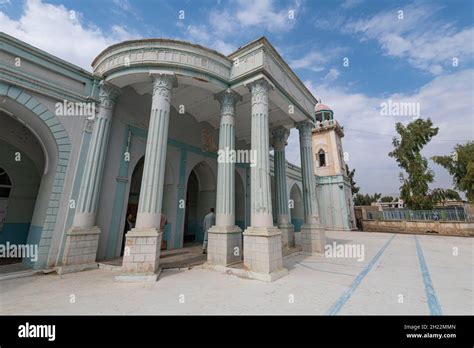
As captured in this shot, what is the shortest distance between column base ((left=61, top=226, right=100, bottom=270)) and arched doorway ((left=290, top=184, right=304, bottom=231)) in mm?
18390

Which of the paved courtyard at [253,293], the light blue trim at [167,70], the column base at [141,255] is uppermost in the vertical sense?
the light blue trim at [167,70]

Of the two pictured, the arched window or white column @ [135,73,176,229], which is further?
the arched window

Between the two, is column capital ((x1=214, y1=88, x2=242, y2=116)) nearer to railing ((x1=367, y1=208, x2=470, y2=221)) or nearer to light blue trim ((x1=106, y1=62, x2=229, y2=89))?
light blue trim ((x1=106, y1=62, x2=229, y2=89))

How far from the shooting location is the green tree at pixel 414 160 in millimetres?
20625

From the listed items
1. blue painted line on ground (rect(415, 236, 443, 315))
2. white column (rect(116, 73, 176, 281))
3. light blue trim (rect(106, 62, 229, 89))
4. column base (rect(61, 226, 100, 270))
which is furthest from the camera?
light blue trim (rect(106, 62, 229, 89))

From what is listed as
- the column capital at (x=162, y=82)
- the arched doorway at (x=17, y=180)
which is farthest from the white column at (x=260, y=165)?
the arched doorway at (x=17, y=180)

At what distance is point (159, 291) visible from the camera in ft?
15.1

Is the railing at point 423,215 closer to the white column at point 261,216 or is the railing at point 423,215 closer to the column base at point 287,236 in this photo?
the column base at point 287,236

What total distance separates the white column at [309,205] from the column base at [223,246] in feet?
12.5

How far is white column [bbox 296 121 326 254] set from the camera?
359 inches

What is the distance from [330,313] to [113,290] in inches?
174

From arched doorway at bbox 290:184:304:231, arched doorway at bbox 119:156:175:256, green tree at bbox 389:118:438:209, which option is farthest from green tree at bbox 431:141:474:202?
arched doorway at bbox 119:156:175:256
